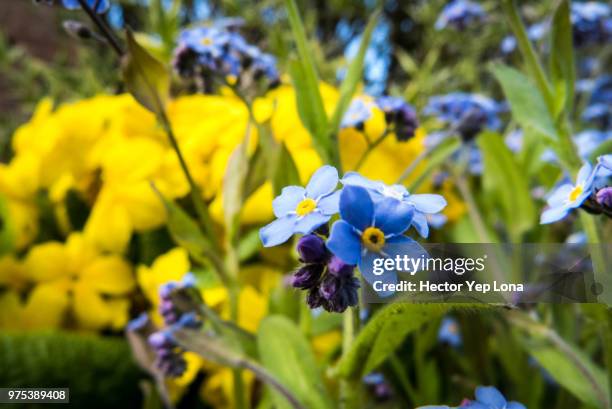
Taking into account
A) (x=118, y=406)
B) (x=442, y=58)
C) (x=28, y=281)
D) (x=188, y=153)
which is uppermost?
(x=442, y=58)

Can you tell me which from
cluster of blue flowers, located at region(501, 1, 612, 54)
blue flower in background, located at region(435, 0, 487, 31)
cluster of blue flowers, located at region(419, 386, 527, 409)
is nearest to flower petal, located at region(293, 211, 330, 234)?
cluster of blue flowers, located at region(419, 386, 527, 409)

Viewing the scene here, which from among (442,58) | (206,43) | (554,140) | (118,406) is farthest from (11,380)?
(442,58)

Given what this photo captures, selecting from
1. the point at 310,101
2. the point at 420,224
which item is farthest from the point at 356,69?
the point at 420,224

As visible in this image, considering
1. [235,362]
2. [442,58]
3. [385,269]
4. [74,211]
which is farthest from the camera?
[442,58]

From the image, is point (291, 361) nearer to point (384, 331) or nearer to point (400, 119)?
point (384, 331)

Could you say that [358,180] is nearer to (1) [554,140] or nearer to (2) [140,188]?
(1) [554,140]

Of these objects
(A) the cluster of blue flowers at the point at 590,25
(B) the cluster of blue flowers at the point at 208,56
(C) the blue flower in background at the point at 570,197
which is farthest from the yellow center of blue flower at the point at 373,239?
(A) the cluster of blue flowers at the point at 590,25

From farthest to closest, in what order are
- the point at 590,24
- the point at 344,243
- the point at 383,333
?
the point at 590,24
the point at 383,333
the point at 344,243
